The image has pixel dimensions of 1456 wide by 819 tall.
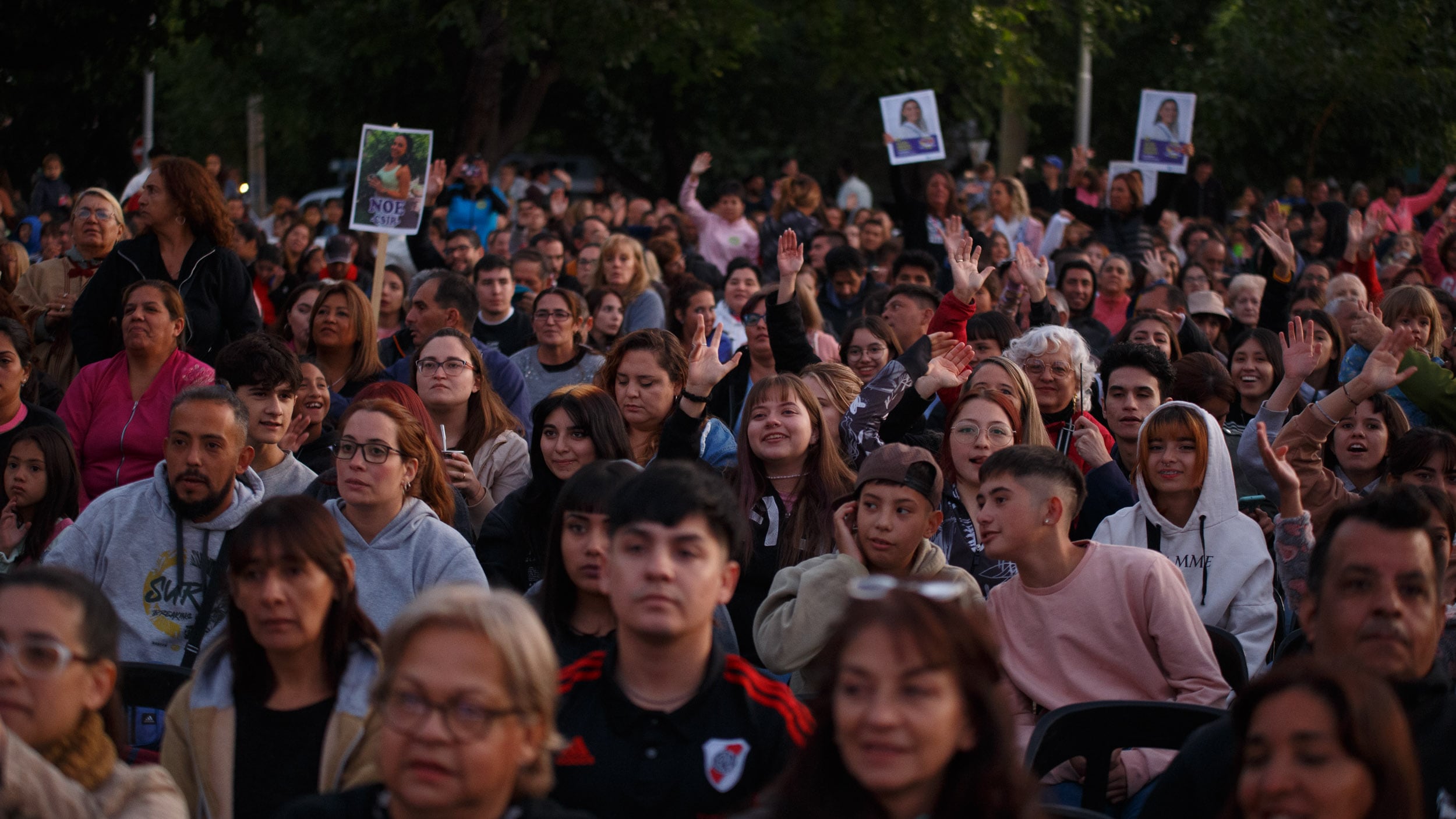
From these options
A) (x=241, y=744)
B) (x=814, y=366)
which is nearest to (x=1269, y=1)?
(x=814, y=366)

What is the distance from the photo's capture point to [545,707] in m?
2.86

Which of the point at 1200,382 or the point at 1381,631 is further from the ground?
the point at 1200,382

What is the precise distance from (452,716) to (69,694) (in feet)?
2.77

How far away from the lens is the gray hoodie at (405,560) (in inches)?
180

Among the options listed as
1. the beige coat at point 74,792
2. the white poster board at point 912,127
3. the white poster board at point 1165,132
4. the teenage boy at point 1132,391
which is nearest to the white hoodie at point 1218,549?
the teenage boy at point 1132,391

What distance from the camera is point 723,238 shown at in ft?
47.0

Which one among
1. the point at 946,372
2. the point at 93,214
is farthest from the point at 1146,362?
the point at 93,214

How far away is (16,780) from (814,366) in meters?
4.32

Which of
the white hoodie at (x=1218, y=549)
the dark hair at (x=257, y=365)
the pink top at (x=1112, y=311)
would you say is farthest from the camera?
the pink top at (x=1112, y=311)

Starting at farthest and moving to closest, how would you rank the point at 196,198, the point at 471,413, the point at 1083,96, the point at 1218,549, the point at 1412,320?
the point at 1083,96 < the point at 1412,320 < the point at 196,198 < the point at 471,413 < the point at 1218,549

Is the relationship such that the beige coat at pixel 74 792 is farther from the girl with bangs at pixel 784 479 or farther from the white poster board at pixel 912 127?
the white poster board at pixel 912 127

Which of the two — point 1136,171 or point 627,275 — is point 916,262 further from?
point 1136,171

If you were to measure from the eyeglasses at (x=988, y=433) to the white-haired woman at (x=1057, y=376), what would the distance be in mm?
952

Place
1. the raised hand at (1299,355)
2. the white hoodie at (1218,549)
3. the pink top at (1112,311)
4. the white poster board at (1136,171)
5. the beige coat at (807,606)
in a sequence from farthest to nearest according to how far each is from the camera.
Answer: the white poster board at (1136,171), the pink top at (1112,311), the raised hand at (1299,355), the white hoodie at (1218,549), the beige coat at (807,606)
